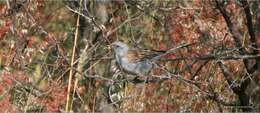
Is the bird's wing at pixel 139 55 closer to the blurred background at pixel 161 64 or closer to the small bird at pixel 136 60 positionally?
the small bird at pixel 136 60

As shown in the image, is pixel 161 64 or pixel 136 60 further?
pixel 161 64

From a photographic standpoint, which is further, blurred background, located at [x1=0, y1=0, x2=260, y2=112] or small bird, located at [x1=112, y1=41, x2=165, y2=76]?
blurred background, located at [x1=0, y1=0, x2=260, y2=112]

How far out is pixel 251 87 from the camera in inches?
178

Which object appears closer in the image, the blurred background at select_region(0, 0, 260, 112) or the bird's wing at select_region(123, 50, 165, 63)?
Result: the bird's wing at select_region(123, 50, 165, 63)

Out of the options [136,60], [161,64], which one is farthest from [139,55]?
[161,64]

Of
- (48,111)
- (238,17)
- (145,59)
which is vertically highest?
(238,17)

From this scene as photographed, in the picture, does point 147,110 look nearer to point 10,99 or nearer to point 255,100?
point 255,100

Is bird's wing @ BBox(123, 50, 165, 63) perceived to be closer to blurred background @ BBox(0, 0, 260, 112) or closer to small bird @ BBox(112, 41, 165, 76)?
small bird @ BBox(112, 41, 165, 76)

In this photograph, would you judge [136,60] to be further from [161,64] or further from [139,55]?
[161,64]

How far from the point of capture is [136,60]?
133 inches

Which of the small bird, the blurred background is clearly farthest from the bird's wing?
the blurred background

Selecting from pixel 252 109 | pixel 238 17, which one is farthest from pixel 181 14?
pixel 252 109

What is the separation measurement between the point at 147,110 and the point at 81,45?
2.32 m

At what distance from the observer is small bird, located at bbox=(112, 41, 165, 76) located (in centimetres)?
335
